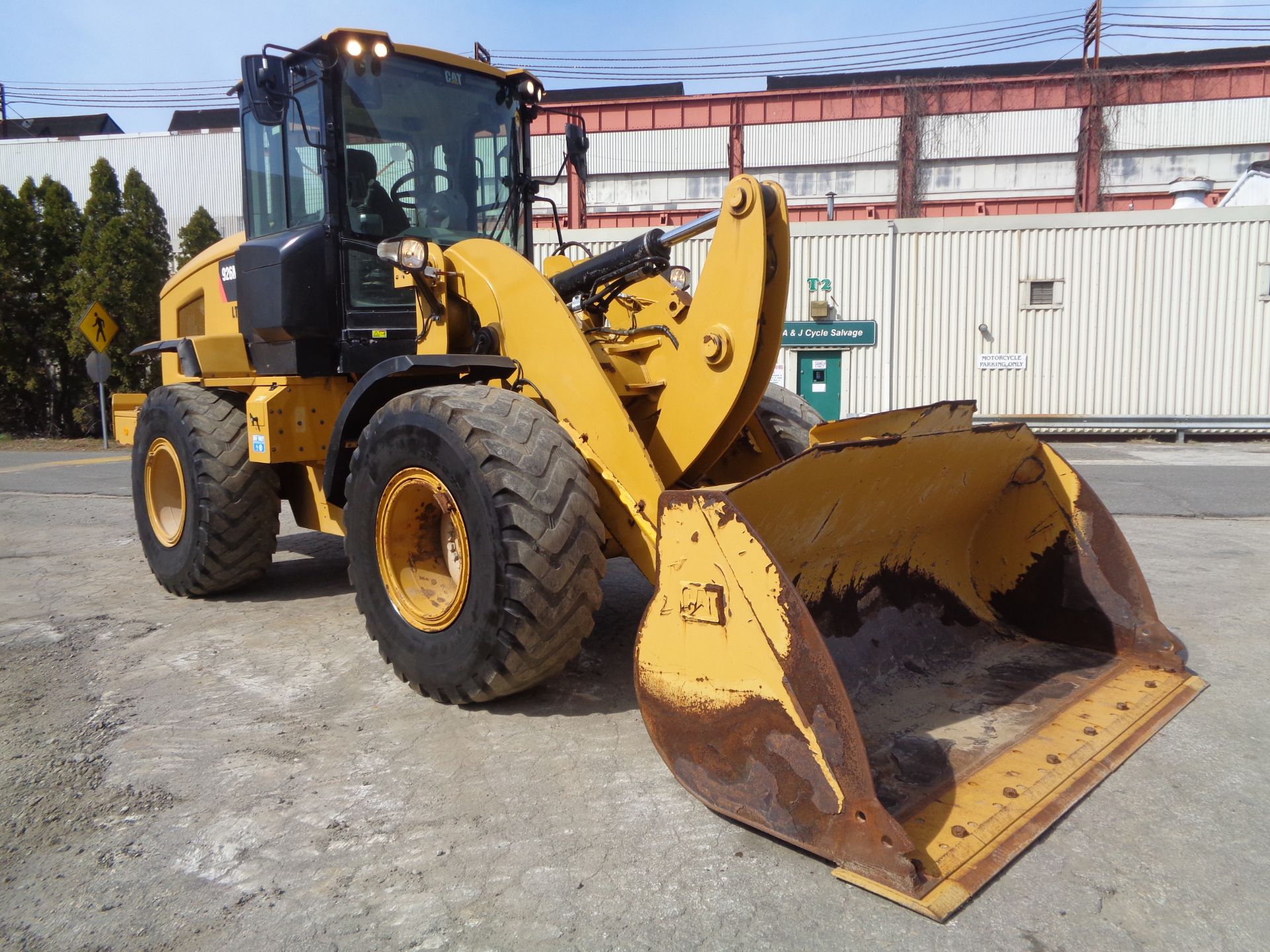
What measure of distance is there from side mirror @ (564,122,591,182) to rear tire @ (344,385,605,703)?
2.17 metres

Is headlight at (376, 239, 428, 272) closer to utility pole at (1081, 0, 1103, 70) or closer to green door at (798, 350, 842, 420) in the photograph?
green door at (798, 350, 842, 420)

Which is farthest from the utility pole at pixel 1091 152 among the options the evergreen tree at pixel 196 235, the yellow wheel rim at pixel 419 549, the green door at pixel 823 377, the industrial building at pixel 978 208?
the yellow wheel rim at pixel 419 549

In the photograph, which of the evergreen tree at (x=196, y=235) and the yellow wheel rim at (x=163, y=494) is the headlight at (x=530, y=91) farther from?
the evergreen tree at (x=196, y=235)

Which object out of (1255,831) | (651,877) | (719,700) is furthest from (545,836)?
(1255,831)

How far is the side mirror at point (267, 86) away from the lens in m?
4.43

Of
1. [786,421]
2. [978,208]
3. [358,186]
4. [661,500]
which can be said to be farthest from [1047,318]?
[661,500]

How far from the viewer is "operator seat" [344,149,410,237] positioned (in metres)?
4.89

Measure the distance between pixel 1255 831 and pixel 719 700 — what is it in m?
1.64

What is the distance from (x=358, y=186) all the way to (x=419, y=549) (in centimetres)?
204

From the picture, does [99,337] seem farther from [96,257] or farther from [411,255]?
[411,255]

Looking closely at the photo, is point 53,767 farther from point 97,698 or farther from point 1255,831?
point 1255,831

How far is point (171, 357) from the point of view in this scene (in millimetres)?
6586

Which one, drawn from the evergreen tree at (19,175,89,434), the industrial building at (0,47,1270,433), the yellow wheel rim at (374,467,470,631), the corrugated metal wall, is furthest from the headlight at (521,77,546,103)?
the evergreen tree at (19,175,89,434)

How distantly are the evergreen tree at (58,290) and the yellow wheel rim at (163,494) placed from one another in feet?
54.9
